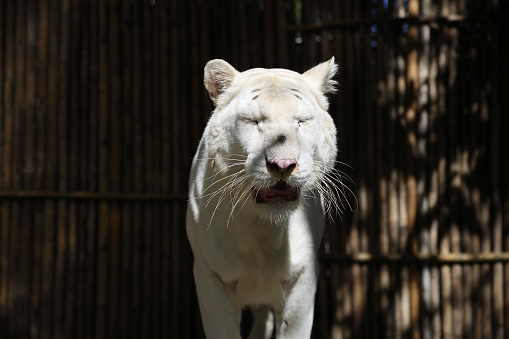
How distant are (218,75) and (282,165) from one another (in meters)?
0.81

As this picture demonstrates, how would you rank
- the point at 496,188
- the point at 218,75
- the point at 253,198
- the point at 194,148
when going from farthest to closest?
the point at 194,148 < the point at 496,188 < the point at 218,75 < the point at 253,198

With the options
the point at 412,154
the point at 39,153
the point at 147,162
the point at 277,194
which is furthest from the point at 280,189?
the point at 39,153

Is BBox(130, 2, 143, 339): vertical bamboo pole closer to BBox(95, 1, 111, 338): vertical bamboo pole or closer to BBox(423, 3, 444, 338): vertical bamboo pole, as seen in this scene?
BBox(95, 1, 111, 338): vertical bamboo pole

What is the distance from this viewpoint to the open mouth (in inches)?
106

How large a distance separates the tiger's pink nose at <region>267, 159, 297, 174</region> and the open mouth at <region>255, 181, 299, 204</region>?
151 mm

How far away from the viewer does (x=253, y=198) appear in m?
2.79

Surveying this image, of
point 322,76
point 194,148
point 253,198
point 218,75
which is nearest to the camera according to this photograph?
point 253,198

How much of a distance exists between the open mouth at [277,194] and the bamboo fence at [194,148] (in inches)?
96.9

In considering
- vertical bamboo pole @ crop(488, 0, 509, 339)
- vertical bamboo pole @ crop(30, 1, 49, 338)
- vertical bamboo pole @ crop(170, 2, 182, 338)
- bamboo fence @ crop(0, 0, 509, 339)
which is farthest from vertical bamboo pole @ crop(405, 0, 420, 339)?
vertical bamboo pole @ crop(30, 1, 49, 338)

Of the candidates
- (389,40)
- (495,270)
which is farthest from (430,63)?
(495,270)

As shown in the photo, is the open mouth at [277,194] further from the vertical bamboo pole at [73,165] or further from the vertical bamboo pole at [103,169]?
the vertical bamboo pole at [73,165]

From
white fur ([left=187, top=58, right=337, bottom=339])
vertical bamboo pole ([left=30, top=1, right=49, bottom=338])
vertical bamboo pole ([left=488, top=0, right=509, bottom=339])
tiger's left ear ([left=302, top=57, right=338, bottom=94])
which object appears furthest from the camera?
vertical bamboo pole ([left=30, top=1, right=49, bottom=338])

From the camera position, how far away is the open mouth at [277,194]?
2.68 metres

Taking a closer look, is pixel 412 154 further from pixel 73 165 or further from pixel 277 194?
pixel 73 165
